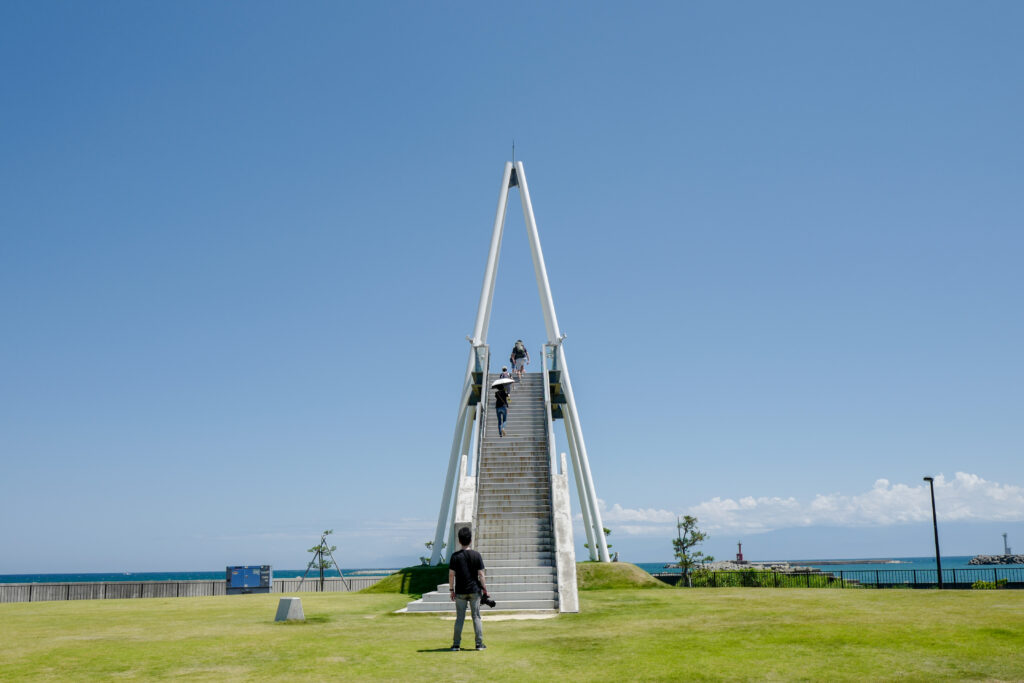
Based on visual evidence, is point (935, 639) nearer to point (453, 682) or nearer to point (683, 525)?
point (453, 682)

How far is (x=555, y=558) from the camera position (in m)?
18.1

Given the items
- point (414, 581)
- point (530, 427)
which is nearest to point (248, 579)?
point (414, 581)

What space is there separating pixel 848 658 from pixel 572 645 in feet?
12.5

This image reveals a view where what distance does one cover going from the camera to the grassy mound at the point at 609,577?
24656mm

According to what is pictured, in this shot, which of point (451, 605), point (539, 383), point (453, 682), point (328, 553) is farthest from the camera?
point (328, 553)

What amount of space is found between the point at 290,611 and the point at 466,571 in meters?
6.79

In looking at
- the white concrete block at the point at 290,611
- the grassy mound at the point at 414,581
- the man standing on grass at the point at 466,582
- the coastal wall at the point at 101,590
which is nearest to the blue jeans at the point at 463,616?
the man standing on grass at the point at 466,582

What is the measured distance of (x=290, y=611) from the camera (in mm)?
16078

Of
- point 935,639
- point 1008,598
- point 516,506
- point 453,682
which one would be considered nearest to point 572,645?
point 453,682

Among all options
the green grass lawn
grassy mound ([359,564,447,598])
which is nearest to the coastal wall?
grassy mound ([359,564,447,598])

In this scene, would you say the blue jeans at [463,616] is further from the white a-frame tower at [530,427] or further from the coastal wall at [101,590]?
the coastal wall at [101,590]

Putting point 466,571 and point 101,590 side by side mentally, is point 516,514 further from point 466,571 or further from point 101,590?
point 101,590

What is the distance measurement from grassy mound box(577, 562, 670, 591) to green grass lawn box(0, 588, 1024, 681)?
18.2 feet

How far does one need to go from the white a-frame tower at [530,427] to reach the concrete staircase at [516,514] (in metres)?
0.09
